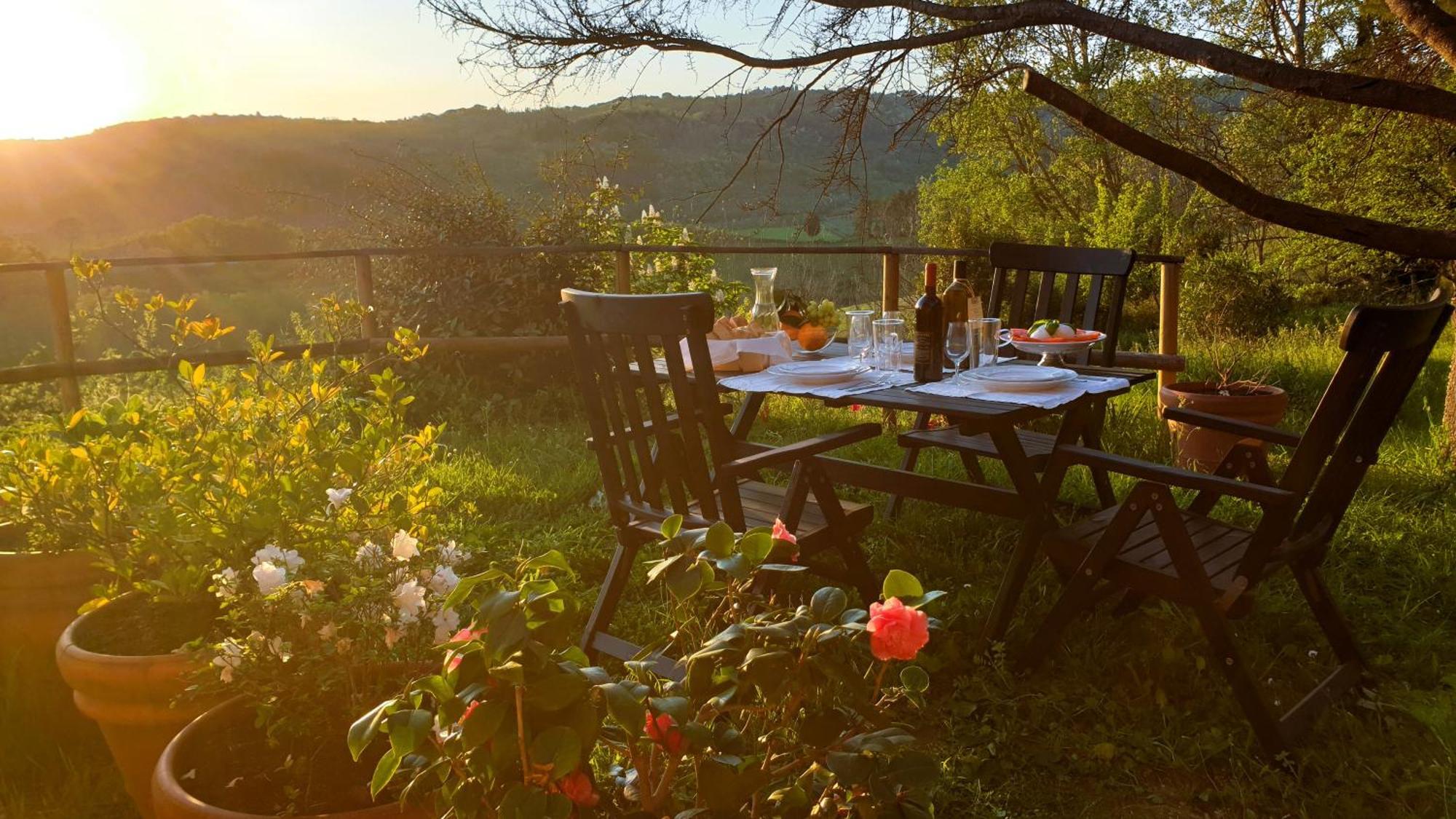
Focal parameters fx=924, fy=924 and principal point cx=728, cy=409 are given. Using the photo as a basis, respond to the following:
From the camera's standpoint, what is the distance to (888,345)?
3049 mm

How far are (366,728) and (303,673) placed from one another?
0.58 metres

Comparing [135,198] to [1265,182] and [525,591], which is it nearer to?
[1265,182]

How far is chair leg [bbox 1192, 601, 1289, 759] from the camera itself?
2.17m

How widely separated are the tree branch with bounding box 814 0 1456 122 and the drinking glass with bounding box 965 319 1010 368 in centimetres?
133

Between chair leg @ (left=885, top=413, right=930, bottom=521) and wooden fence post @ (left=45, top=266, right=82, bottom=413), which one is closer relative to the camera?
chair leg @ (left=885, top=413, right=930, bottom=521)

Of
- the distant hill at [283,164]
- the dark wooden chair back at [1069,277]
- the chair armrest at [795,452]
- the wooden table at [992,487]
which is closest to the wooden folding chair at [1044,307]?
the dark wooden chair back at [1069,277]

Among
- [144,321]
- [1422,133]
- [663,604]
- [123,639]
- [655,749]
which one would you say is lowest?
[663,604]

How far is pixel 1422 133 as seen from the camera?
7684mm

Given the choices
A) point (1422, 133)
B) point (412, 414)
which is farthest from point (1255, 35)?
point (412, 414)

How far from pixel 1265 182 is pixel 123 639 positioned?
1692 centimetres

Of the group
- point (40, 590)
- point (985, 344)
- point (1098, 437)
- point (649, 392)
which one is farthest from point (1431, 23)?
point (40, 590)

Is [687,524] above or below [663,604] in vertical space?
above

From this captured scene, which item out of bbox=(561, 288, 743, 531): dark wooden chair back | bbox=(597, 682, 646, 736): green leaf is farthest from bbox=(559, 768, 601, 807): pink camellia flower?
bbox=(561, 288, 743, 531): dark wooden chair back

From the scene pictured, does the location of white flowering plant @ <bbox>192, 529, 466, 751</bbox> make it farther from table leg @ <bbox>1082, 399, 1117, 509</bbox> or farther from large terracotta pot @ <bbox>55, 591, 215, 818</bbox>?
table leg @ <bbox>1082, 399, 1117, 509</bbox>
